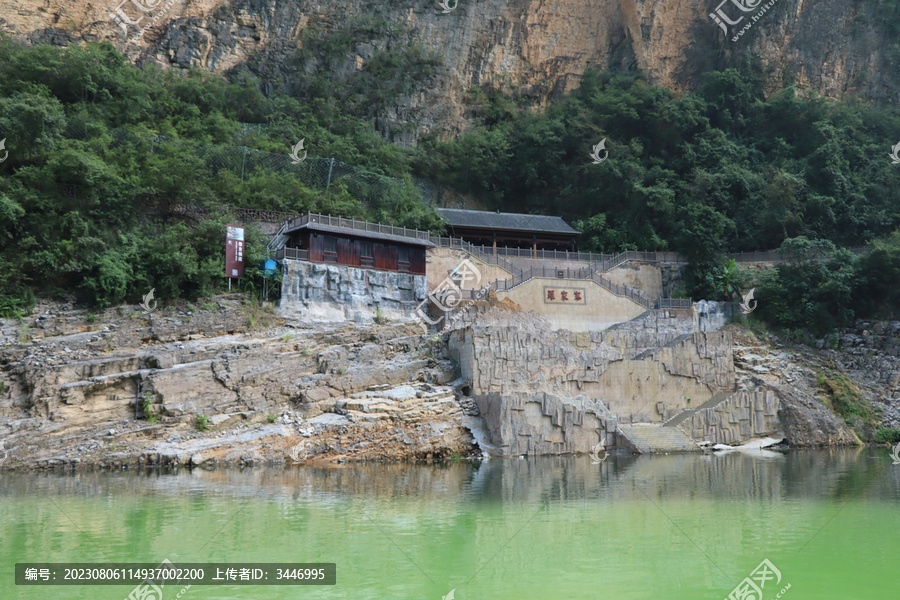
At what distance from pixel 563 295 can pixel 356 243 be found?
987 cm

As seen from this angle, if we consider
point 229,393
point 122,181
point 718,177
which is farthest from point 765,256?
point 122,181

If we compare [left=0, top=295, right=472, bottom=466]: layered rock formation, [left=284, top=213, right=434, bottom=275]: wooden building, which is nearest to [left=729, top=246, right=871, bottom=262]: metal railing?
[left=284, top=213, right=434, bottom=275]: wooden building

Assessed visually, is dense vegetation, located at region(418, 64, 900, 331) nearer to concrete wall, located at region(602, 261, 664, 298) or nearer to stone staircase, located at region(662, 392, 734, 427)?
concrete wall, located at region(602, 261, 664, 298)

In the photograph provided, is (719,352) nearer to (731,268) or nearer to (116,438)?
(731,268)

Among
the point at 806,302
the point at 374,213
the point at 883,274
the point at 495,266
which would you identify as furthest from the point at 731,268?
→ the point at 374,213

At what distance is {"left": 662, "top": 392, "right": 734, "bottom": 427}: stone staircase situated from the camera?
103 ft

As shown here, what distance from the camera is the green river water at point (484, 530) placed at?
10281 mm

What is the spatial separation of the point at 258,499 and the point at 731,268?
29.8m

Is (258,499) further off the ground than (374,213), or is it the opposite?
Result: (374,213)

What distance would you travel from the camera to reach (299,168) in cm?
3956

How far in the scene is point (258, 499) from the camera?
Answer: 56.7ft

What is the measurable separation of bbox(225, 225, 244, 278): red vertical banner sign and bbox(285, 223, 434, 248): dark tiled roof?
8.25 ft

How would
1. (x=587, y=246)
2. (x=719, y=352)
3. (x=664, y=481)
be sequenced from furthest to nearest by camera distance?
1. (x=587, y=246)
2. (x=719, y=352)
3. (x=664, y=481)

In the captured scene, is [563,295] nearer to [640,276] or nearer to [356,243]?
[640,276]
